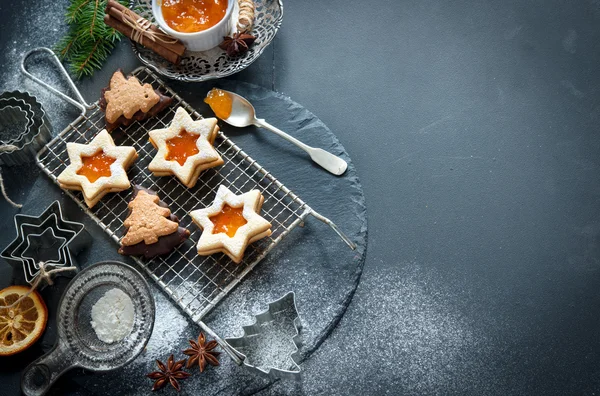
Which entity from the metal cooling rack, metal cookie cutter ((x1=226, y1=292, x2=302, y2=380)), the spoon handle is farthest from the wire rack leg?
metal cookie cutter ((x1=226, y1=292, x2=302, y2=380))

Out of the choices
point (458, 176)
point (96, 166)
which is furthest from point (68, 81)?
point (458, 176)

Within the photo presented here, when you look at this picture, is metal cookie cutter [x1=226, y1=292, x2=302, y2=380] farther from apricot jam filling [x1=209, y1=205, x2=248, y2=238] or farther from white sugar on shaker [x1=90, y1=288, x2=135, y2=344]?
white sugar on shaker [x1=90, y1=288, x2=135, y2=344]

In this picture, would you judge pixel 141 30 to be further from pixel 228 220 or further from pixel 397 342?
pixel 397 342

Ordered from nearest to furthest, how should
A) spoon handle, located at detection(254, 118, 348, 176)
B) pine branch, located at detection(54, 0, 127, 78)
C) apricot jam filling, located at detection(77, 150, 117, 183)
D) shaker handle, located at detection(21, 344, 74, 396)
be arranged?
shaker handle, located at detection(21, 344, 74, 396) → apricot jam filling, located at detection(77, 150, 117, 183) → spoon handle, located at detection(254, 118, 348, 176) → pine branch, located at detection(54, 0, 127, 78)

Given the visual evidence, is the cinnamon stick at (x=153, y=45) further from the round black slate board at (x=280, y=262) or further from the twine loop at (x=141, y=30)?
the round black slate board at (x=280, y=262)

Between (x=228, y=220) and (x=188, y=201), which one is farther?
(x=188, y=201)

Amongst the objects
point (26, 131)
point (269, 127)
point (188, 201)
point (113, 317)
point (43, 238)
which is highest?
point (269, 127)

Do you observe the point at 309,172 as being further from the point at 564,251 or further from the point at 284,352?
the point at 564,251
